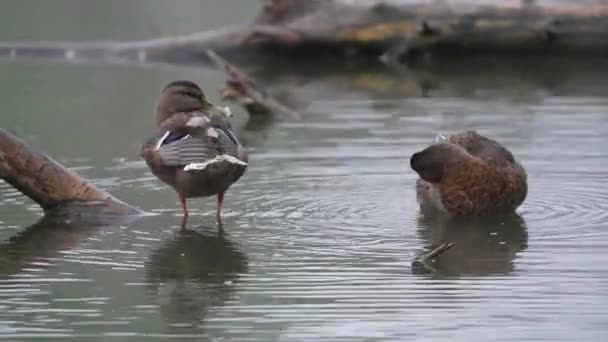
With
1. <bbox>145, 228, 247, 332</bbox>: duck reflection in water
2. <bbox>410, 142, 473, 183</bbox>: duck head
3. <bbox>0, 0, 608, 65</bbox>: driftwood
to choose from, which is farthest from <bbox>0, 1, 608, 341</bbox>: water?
<bbox>0, 0, 608, 65</bbox>: driftwood

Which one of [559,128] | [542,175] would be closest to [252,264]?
[542,175]

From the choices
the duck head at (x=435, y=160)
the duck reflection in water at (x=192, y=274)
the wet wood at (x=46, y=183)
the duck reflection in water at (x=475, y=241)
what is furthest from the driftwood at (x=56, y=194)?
the duck reflection in water at (x=475, y=241)

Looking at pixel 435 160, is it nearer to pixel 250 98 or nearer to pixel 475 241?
pixel 475 241

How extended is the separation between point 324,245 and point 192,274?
0.82m

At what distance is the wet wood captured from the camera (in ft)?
29.0

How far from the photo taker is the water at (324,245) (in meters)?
6.36

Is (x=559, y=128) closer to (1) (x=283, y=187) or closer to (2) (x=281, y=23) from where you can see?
(1) (x=283, y=187)

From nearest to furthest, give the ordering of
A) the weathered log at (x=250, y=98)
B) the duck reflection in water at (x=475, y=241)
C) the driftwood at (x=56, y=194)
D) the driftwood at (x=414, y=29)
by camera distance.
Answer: the duck reflection in water at (x=475, y=241), the driftwood at (x=56, y=194), the weathered log at (x=250, y=98), the driftwood at (x=414, y=29)

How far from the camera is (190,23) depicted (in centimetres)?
2273

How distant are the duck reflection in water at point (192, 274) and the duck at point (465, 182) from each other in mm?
1359

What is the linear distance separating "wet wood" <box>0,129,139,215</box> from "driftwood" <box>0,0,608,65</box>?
888cm

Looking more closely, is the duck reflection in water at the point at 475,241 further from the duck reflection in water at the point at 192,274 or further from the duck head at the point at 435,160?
the duck reflection in water at the point at 192,274

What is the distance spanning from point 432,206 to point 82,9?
1659 cm

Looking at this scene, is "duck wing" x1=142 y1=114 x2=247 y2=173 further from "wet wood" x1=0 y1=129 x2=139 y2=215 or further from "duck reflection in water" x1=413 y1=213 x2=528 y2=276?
"duck reflection in water" x1=413 y1=213 x2=528 y2=276
